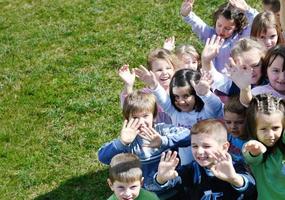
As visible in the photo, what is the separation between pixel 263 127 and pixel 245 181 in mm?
419

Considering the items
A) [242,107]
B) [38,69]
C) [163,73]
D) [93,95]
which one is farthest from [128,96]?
[38,69]

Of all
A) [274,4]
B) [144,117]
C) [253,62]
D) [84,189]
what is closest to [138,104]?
[144,117]

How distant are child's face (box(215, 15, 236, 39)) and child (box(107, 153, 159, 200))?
89.1 inches

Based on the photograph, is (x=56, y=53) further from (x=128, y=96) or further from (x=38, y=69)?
(x=128, y=96)

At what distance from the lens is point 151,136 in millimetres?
4633

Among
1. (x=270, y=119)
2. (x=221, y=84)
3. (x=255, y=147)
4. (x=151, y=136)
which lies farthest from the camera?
(x=221, y=84)

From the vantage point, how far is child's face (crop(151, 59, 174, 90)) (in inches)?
217

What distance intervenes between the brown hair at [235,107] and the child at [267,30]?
1.10 m

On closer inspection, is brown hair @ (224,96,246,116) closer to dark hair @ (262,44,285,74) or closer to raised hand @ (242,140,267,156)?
dark hair @ (262,44,285,74)

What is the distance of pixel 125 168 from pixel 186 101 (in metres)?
0.87

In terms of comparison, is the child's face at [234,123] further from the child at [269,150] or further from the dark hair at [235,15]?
the dark hair at [235,15]

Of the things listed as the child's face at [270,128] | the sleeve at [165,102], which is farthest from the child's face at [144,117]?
the child's face at [270,128]

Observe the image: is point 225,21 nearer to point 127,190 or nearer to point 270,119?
point 270,119

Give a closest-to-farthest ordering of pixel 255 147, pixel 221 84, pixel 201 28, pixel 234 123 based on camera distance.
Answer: pixel 255 147, pixel 234 123, pixel 221 84, pixel 201 28
